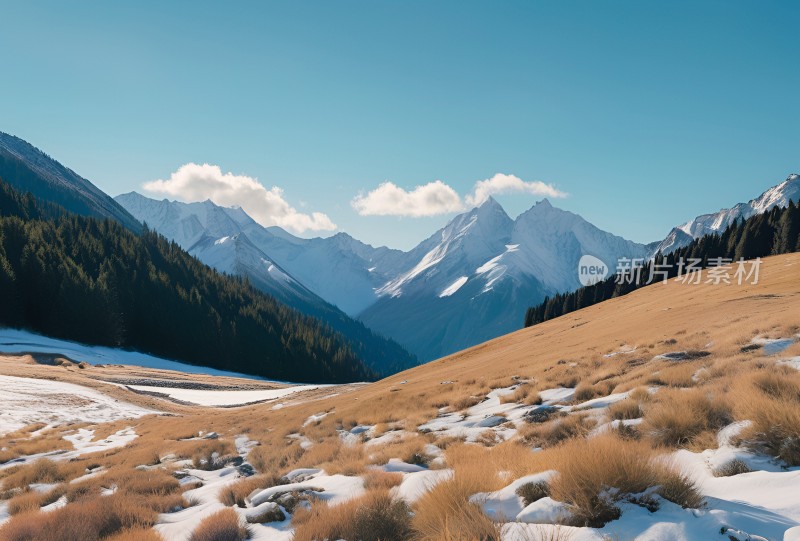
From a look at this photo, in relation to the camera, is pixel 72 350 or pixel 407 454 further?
pixel 72 350

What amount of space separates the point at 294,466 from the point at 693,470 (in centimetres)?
844

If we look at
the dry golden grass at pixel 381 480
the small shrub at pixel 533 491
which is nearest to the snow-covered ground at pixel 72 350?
the dry golden grass at pixel 381 480

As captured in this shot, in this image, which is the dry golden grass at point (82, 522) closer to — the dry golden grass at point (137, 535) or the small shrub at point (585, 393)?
the dry golden grass at point (137, 535)

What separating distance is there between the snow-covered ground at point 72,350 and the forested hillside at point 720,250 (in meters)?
88.1

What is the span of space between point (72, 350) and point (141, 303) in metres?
38.0

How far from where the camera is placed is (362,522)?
534 cm

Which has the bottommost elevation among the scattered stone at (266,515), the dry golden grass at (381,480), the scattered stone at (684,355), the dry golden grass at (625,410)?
the scattered stone at (266,515)

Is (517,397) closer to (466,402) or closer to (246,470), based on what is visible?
(466,402)

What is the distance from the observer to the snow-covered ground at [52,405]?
85.6 ft

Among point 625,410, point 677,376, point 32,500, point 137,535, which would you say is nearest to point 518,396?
point 677,376

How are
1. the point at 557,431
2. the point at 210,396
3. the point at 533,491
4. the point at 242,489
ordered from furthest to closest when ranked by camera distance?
1. the point at 210,396
2. the point at 557,431
3. the point at 242,489
4. the point at 533,491

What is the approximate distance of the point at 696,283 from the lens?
60.5m

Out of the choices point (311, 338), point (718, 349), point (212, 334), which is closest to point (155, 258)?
point (212, 334)

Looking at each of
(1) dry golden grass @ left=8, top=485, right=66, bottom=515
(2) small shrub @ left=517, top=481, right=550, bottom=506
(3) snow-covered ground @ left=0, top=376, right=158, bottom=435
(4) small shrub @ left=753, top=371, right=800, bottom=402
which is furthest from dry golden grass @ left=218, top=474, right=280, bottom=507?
(3) snow-covered ground @ left=0, top=376, right=158, bottom=435
